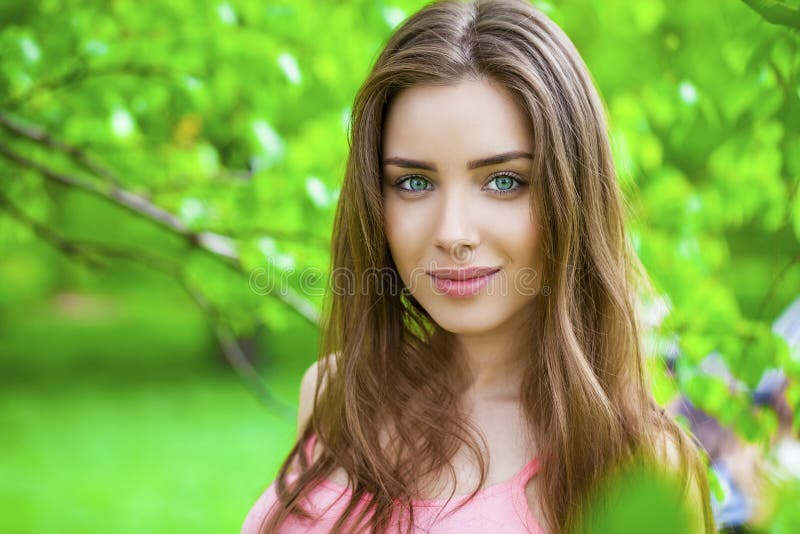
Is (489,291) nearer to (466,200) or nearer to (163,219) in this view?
(466,200)

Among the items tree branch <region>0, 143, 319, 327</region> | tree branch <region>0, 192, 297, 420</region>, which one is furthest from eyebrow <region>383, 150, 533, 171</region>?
tree branch <region>0, 192, 297, 420</region>

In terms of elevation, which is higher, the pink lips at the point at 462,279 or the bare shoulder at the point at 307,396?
the pink lips at the point at 462,279

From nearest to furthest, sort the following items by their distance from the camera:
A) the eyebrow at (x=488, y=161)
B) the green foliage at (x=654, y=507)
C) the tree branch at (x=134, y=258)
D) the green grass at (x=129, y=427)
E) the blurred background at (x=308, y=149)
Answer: the green foliage at (x=654, y=507) → the eyebrow at (x=488, y=161) → the blurred background at (x=308, y=149) → the tree branch at (x=134, y=258) → the green grass at (x=129, y=427)

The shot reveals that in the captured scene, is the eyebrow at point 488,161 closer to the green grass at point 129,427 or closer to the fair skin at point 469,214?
the fair skin at point 469,214

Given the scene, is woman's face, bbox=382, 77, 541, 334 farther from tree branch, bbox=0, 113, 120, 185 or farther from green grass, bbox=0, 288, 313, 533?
green grass, bbox=0, 288, 313, 533

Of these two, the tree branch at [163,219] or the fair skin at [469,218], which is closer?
the fair skin at [469,218]

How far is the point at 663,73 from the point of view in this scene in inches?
106

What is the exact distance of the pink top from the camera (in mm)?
1381

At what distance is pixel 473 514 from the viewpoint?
1396 mm

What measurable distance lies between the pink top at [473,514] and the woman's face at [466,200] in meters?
0.27

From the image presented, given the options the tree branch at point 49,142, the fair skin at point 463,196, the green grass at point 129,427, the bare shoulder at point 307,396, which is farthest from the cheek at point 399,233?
the green grass at point 129,427

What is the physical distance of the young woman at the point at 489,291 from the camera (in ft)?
4.52

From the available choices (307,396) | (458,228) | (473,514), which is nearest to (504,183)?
(458,228)

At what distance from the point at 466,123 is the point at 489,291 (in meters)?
0.28
